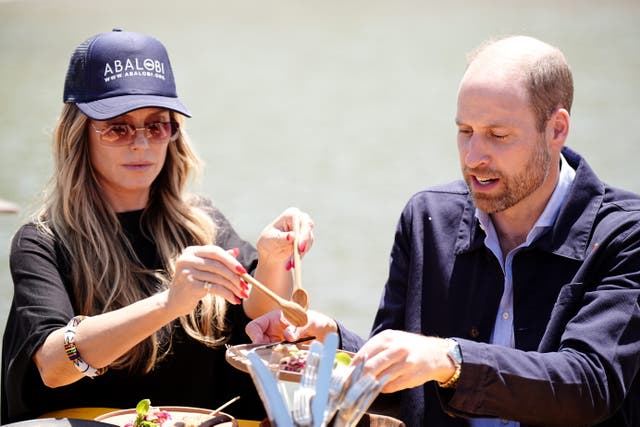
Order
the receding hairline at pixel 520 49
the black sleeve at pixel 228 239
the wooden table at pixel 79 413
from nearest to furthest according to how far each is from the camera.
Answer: the receding hairline at pixel 520 49 → the wooden table at pixel 79 413 → the black sleeve at pixel 228 239

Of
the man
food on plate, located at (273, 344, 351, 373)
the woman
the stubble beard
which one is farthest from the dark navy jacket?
the woman

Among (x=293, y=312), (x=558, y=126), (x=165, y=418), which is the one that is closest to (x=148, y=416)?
(x=165, y=418)

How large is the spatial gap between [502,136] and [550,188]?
0.80 feet

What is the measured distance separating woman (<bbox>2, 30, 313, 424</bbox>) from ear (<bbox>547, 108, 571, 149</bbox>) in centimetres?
77

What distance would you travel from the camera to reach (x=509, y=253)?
263cm

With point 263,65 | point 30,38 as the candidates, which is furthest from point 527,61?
point 30,38

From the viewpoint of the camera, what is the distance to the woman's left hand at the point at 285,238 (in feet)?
9.27

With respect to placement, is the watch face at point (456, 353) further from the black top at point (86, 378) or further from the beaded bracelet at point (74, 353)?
the black top at point (86, 378)

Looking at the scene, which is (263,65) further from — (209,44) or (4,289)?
(4,289)

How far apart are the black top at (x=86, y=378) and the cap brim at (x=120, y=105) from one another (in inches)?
16.3

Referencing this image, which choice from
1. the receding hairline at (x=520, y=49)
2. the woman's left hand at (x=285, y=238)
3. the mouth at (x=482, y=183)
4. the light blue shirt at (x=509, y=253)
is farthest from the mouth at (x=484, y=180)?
the woman's left hand at (x=285, y=238)

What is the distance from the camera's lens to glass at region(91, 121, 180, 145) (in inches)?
118

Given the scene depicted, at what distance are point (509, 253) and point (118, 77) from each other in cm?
137

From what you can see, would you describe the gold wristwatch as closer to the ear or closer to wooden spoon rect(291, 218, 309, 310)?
wooden spoon rect(291, 218, 309, 310)
